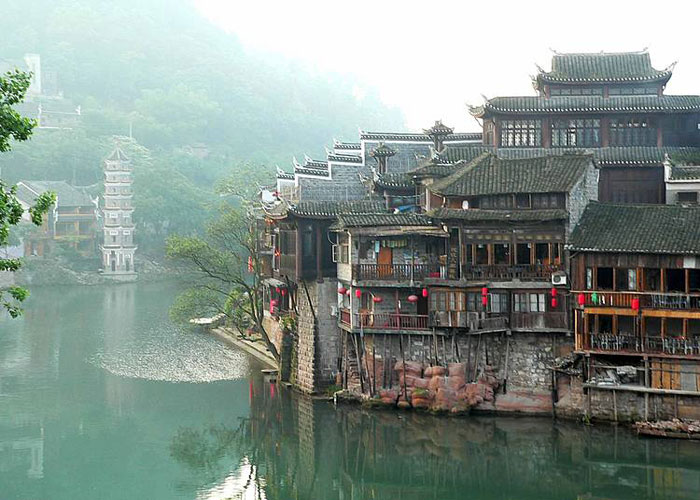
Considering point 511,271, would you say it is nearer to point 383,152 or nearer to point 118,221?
point 383,152

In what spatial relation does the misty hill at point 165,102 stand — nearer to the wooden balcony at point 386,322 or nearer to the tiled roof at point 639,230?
the wooden balcony at point 386,322

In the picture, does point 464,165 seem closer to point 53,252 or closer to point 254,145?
point 53,252

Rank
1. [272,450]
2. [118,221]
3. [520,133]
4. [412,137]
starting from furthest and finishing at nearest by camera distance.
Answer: [118,221] → [412,137] → [520,133] → [272,450]

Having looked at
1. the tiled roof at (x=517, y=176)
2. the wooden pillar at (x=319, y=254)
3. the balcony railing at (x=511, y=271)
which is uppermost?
the tiled roof at (x=517, y=176)

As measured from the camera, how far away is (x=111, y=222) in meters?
100

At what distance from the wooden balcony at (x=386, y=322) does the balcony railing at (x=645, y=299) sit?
6.14 metres

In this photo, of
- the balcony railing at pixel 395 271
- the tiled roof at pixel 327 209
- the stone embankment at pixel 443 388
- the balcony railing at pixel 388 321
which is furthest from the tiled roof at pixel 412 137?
the stone embankment at pixel 443 388

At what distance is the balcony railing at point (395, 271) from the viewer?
37062 millimetres

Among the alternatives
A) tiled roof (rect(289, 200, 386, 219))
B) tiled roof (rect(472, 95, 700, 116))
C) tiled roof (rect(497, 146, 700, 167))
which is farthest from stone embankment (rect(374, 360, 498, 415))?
tiled roof (rect(472, 95, 700, 116))

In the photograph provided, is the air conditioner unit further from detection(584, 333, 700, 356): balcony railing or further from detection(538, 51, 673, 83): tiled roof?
detection(538, 51, 673, 83): tiled roof

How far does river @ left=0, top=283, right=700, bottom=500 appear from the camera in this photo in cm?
3084

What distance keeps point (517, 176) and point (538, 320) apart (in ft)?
17.5

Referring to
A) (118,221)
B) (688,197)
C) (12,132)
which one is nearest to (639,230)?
(688,197)

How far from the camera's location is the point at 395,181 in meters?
43.4
